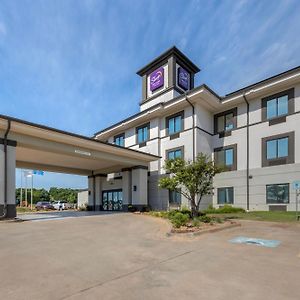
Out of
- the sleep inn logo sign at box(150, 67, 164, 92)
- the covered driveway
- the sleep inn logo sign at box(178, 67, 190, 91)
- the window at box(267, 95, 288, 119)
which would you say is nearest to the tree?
the covered driveway

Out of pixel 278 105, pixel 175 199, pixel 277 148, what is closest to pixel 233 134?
pixel 277 148

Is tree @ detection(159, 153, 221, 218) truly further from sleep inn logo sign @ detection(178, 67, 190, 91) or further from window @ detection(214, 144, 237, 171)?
sleep inn logo sign @ detection(178, 67, 190, 91)

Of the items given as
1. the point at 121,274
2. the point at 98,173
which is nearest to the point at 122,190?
the point at 98,173

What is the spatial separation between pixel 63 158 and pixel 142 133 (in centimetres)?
1043

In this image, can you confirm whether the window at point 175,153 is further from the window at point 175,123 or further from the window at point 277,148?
the window at point 277,148

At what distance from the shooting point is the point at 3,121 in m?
15.9

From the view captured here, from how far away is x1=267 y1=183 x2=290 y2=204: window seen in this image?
74.2 ft

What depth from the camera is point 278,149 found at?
23.7 m

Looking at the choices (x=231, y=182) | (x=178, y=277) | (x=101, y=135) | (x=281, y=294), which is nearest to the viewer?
(x=281, y=294)

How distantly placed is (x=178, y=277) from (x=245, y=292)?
1400mm

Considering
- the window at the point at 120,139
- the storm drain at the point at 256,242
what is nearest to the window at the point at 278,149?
the storm drain at the point at 256,242

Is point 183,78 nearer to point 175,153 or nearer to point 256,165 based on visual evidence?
point 175,153

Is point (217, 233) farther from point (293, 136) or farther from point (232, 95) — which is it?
point (232, 95)

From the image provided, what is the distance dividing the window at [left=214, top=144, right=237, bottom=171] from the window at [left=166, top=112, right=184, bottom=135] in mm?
4378
